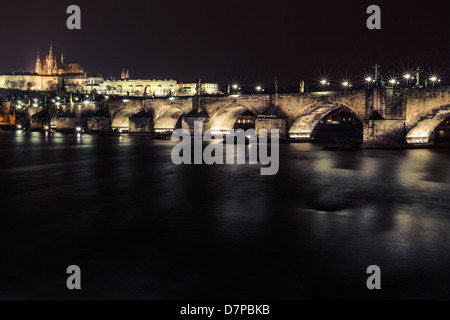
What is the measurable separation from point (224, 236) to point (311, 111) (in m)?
34.1

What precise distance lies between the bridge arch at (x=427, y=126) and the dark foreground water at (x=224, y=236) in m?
14.0

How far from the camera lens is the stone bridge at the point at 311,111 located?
3178 centimetres

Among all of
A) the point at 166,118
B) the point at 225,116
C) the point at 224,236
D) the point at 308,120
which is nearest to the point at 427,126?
the point at 308,120

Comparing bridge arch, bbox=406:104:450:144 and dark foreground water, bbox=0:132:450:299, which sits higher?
bridge arch, bbox=406:104:450:144

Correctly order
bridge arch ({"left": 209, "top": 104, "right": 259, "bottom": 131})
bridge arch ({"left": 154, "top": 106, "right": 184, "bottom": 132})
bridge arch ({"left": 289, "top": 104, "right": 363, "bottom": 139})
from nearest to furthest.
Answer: bridge arch ({"left": 289, "top": 104, "right": 363, "bottom": 139}) < bridge arch ({"left": 209, "top": 104, "right": 259, "bottom": 131}) < bridge arch ({"left": 154, "top": 106, "right": 184, "bottom": 132})

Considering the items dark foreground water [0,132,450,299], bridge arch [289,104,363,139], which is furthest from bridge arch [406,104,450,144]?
dark foreground water [0,132,450,299]

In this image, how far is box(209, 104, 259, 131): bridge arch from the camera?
2007 inches

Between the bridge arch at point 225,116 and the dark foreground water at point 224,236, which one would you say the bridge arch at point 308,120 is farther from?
the dark foreground water at point 224,236

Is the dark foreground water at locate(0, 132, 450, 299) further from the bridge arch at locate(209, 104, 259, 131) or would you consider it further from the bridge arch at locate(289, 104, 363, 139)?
the bridge arch at locate(209, 104, 259, 131)

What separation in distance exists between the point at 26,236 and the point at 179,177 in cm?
1029

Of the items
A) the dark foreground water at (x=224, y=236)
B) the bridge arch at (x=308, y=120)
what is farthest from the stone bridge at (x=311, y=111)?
the dark foreground water at (x=224, y=236)

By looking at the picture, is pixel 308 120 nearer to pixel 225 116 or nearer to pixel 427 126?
pixel 427 126

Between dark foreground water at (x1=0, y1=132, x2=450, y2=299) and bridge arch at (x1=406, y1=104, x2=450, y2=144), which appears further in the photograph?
bridge arch at (x1=406, y1=104, x2=450, y2=144)
